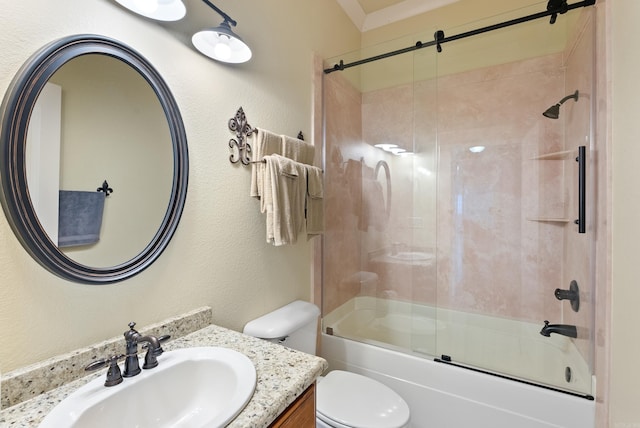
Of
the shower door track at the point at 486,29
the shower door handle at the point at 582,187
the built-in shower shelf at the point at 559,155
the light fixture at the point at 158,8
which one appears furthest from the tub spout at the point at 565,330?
the light fixture at the point at 158,8

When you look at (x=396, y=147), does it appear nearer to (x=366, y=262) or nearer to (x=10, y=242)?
(x=366, y=262)

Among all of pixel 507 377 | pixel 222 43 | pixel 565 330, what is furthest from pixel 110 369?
pixel 565 330

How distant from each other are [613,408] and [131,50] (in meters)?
2.27

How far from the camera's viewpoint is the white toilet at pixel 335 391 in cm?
128

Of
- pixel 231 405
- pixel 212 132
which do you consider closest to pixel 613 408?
pixel 231 405

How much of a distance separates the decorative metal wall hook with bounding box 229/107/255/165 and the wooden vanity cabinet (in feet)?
3.17

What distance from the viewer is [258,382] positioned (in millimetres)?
792

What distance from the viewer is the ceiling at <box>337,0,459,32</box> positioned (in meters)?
2.33

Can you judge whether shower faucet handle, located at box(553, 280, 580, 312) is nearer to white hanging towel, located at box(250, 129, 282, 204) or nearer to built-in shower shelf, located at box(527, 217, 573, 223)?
built-in shower shelf, located at box(527, 217, 573, 223)

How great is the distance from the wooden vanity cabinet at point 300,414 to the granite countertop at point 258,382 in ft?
0.17

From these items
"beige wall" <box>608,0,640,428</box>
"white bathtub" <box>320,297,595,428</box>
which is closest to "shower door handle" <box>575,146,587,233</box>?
"beige wall" <box>608,0,640,428</box>

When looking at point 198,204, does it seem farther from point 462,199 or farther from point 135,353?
point 462,199

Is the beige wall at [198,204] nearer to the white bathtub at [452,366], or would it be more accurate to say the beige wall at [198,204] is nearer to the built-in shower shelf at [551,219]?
the white bathtub at [452,366]

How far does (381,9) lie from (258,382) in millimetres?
2904
